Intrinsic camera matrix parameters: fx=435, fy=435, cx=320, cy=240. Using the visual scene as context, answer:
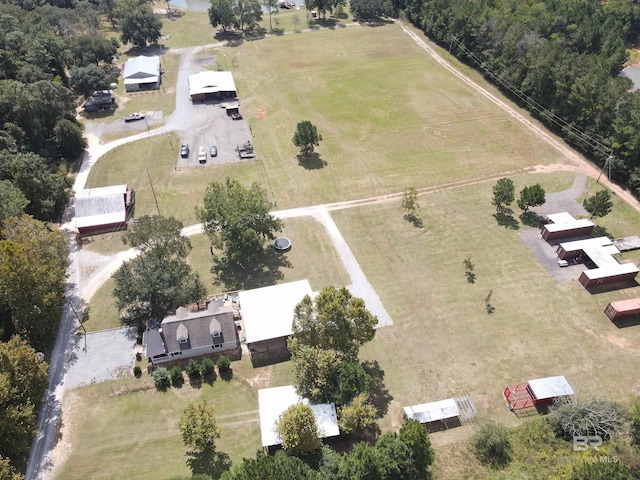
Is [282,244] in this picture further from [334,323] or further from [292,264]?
[334,323]

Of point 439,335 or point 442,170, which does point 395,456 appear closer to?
point 439,335

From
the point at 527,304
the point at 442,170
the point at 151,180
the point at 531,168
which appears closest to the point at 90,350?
the point at 151,180

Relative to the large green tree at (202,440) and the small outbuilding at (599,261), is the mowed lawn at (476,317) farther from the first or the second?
the large green tree at (202,440)

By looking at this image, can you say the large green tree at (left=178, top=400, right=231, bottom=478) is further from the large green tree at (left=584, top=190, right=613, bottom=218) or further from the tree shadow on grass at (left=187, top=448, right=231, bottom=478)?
the large green tree at (left=584, top=190, right=613, bottom=218)

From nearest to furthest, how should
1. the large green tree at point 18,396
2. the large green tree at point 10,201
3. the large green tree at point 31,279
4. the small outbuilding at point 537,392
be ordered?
the large green tree at point 18,396 → the small outbuilding at point 537,392 → the large green tree at point 31,279 → the large green tree at point 10,201

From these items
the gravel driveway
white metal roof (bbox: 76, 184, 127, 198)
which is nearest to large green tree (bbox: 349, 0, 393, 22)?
the gravel driveway

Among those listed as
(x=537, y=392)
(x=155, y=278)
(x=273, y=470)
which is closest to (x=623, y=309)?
(x=537, y=392)

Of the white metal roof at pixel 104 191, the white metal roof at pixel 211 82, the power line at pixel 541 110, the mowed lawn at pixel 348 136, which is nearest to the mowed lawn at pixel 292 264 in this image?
the mowed lawn at pixel 348 136
